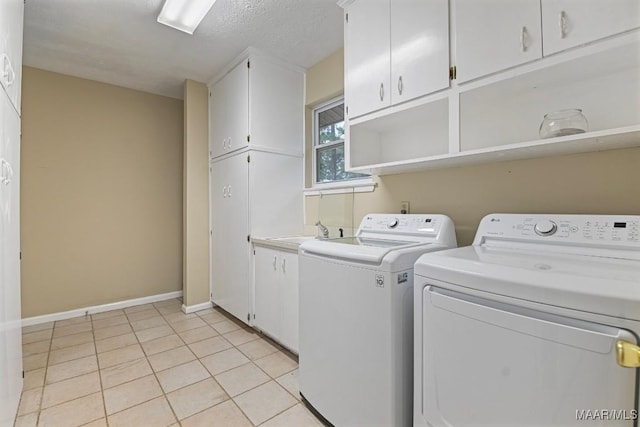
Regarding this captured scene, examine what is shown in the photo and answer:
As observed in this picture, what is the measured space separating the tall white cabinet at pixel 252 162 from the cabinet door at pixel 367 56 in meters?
1.04

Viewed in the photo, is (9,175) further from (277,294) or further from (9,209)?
(277,294)

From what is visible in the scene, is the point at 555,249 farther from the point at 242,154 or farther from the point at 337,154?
the point at 242,154

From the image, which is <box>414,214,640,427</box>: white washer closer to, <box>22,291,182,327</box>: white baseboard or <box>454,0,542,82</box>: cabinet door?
<box>454,0,542,82</box>: cabinet door

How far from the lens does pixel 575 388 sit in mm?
708

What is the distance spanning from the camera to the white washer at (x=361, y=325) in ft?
3.83

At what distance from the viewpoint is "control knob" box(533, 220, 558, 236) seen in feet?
3.92

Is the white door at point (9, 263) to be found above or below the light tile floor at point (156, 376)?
above

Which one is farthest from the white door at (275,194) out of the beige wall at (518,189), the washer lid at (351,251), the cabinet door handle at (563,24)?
the cabinet door handle at (563,24)

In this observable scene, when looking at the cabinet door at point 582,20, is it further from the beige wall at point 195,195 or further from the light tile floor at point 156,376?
the beige wall at point 195,195

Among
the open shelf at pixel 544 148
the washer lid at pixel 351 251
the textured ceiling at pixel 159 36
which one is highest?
the textured ceiling at pixel 159 36

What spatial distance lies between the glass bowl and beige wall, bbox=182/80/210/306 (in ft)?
10.1

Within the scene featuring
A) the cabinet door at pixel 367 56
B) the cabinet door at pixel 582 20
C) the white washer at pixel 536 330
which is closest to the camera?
the white washer at pixel 536 330

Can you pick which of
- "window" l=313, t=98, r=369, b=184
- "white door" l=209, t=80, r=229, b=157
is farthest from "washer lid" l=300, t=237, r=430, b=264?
"white door" l=209, t=80, r=229, b=157

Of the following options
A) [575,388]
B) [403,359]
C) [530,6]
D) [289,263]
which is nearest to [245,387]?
[289,263]
